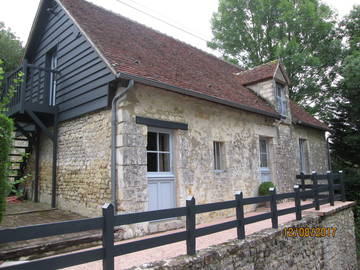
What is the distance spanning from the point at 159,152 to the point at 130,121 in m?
1.18

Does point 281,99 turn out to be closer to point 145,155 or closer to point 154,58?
point 154,58

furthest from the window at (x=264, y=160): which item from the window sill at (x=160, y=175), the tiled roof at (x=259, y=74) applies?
the window sill at (x=160, y=175)

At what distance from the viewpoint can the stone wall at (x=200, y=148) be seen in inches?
226

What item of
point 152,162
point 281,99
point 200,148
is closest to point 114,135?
point 152,162

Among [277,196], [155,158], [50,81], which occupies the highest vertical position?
[50,81]

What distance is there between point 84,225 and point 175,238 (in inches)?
52.8

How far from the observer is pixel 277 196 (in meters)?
5.89

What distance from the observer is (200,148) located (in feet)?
23.9

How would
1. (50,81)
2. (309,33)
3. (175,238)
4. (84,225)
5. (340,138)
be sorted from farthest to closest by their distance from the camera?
1. (309,33)
2. (340,138)
3. (50,81)
4. (175,238)
5. (84,225)

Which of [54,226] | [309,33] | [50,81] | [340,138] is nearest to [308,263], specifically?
[54,226]

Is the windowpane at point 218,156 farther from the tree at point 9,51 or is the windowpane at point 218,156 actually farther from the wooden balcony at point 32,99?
the tree at point 9,51

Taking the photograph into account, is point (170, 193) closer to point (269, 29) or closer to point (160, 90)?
point (160, 90)

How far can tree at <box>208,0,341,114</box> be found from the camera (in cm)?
1580

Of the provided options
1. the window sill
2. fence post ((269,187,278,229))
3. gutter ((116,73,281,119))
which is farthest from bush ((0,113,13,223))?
fence post ((269,187,278,229))
